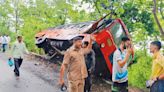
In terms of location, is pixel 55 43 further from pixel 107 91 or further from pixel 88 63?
pixel 88 63

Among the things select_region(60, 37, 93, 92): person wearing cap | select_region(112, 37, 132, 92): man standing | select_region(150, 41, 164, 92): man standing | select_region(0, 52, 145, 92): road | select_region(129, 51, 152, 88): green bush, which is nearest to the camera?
select_region(150, 41, 164, 92): man standing

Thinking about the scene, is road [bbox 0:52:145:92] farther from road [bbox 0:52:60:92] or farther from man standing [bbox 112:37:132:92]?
man standing [bbox 112:37:132:92]

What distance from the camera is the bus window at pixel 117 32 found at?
12.2 m

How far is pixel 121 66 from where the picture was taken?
256 inches

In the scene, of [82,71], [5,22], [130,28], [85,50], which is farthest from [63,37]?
[5,22]

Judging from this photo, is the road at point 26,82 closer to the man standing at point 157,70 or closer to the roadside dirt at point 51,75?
the roadside dirt at point 51,75

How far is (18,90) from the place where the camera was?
10523 mm

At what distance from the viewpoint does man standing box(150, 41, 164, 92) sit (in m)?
6.12

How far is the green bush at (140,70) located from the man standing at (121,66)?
17.5m

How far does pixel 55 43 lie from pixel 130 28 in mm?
9758

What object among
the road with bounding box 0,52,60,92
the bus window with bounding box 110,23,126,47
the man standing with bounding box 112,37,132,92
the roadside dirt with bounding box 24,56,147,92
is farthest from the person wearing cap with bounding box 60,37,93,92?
the bus window with bounding box 110,23,126,47

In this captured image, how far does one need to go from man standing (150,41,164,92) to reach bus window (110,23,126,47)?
5.85m

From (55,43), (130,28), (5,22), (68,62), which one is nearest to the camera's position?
(68,62)

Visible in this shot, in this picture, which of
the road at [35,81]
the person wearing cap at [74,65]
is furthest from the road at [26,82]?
the person wearing cap at [74,65]
